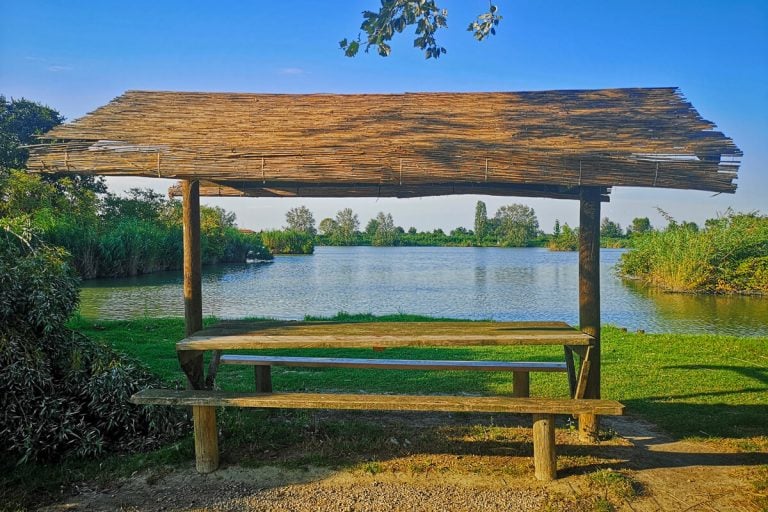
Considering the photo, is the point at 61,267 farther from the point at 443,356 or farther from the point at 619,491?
the point at 443,356

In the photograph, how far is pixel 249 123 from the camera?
508 centimetres

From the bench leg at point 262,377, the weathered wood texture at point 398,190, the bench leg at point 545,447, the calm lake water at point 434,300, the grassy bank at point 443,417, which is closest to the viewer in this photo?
the bench leg at point 545,447

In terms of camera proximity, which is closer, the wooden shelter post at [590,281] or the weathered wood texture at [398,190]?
the wooden shelter post at [590,281]

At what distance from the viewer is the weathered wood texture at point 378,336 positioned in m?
3.94

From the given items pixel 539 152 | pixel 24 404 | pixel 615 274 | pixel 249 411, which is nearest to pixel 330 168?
pixel 539 152

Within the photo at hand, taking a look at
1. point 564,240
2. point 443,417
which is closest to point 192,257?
point 443,417

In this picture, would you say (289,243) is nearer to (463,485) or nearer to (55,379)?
(55,379)

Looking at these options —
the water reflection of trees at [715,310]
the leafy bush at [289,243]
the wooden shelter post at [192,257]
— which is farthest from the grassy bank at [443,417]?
the leafy bush at [289,243]

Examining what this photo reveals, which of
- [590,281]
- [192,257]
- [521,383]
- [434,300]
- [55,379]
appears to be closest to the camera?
[55,379]

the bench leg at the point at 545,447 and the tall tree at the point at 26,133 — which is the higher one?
the tall tree at the point at 26,133

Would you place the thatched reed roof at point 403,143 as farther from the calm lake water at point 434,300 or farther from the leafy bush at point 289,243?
the leafy bush at point 289,243

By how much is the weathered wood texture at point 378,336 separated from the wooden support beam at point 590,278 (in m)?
0.35

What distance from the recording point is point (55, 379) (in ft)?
14.9

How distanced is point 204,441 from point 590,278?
3.46m
